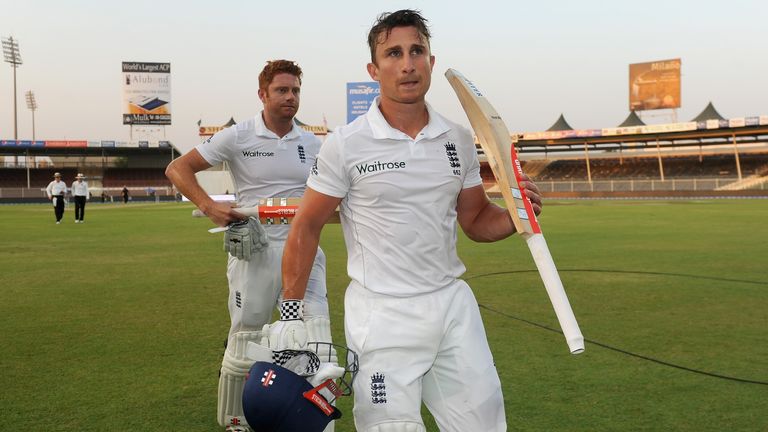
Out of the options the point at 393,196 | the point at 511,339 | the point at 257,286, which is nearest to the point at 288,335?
the point at 393,196

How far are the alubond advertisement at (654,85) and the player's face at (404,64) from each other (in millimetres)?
75261

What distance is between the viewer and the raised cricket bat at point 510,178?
107 inches

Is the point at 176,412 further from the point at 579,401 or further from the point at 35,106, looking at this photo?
the point at 35,106

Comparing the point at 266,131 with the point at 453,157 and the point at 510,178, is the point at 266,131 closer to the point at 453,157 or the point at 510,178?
the point at 453,157

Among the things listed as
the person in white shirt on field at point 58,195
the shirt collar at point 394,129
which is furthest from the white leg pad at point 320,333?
the person in white shirt on field at point 58,195

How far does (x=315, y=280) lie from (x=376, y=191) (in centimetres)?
171

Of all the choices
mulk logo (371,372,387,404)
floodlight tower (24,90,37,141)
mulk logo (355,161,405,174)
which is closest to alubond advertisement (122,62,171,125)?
floodlight tower (24,90,37,141)

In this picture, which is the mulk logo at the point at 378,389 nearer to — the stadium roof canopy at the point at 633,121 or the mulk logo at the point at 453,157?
the mulk logo at the point at 453,157

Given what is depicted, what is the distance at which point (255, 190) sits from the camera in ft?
16.0

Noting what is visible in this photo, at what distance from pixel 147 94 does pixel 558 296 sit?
76.5 meters

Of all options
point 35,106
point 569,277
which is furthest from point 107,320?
point 35,106

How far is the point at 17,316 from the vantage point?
7863mm

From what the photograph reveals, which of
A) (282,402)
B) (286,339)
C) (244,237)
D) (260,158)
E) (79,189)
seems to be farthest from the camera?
(79,189)

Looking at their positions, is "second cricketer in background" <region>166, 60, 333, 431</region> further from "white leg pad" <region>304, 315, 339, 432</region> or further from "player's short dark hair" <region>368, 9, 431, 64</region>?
"player's short dark hair" <region>368, 9, 431, 64</region>
